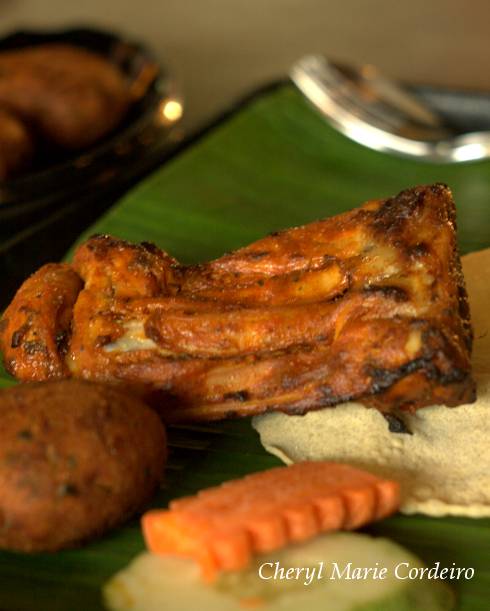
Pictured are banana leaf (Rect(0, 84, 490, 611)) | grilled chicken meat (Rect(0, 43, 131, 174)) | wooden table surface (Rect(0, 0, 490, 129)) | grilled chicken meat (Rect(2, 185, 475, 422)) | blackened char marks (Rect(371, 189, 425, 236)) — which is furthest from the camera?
wooden table surface (Rect(0, 0, 490, 129))

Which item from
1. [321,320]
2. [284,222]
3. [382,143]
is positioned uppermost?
[382,143]

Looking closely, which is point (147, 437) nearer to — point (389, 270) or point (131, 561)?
point (131, 561)

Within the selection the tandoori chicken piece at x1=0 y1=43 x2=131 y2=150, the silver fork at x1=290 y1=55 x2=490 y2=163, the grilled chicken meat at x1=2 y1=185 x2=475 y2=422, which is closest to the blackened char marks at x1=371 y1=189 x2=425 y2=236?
the grilled chicken meat at x1=2 y1=185 x2=475 y2=422

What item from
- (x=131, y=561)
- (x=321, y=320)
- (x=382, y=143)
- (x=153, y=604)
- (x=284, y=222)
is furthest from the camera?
(x=382, y=143)

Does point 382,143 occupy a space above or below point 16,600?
above

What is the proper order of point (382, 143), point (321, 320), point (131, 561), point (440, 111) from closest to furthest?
point (131, 561), point (321, 320), point (382, 143), point (440, 111)

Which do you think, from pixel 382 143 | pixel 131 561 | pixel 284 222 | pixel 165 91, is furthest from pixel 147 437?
pixel 165 91

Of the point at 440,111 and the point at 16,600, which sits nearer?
the point at 16,600

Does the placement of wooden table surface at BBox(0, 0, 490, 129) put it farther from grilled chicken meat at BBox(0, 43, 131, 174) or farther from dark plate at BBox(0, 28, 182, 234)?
grilled chicken meat at BBox(0, 43, 131, 174)
